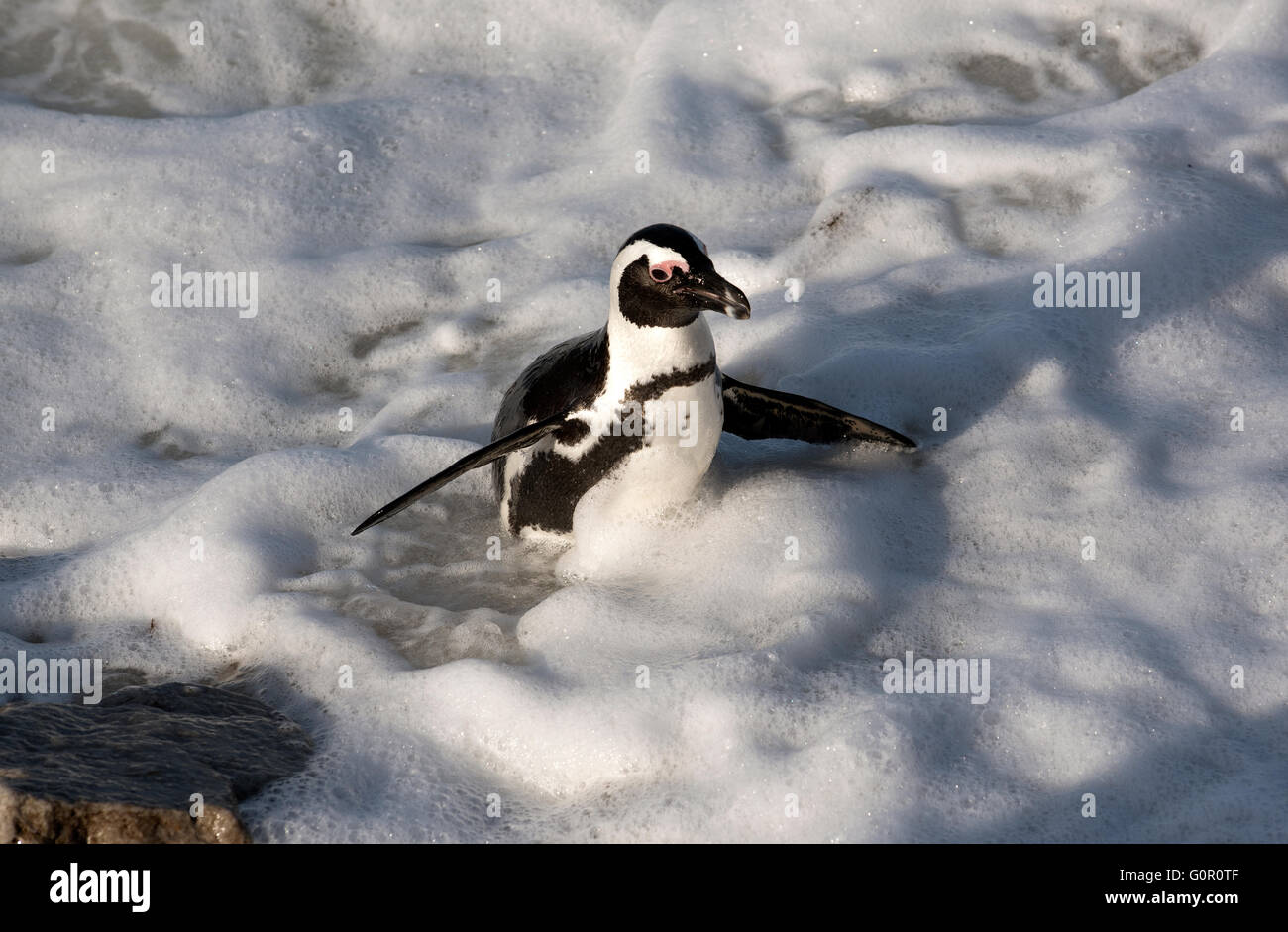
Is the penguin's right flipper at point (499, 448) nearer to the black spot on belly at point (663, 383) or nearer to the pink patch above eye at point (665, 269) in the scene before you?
the black spot on belly at point (663, 383)

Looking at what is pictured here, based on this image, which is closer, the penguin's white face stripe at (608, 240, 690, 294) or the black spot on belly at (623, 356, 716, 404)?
the penguin's white face stripe at (608, 240, 690, 294)

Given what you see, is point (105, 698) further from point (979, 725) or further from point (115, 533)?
point (979, 725)

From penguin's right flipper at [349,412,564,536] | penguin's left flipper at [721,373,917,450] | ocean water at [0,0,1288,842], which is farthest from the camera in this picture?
penguin's left flipper at [721,373,917,450]

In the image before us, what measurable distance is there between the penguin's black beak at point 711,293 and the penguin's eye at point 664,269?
2cm

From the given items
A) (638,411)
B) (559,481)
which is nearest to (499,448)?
(559,481)

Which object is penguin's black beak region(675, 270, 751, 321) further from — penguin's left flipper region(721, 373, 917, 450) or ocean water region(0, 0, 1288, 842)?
ocean water region(0, 0, 1288, 842)

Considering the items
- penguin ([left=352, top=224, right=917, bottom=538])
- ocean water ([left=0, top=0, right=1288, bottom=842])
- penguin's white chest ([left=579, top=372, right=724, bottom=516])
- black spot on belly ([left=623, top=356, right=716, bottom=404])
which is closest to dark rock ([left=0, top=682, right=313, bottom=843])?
ocean water ([left=0, top=0, right=1288, bottom=842])

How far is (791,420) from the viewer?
10.7 feet

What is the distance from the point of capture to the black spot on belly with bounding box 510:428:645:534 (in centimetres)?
302

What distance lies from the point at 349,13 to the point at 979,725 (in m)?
4.20

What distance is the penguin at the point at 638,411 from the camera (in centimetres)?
285

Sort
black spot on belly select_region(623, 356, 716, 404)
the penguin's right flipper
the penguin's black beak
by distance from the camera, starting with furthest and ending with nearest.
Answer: the penguin's right flipper
black spot on belly select_region(623, 356, 716, 404)
the penguin's black beak

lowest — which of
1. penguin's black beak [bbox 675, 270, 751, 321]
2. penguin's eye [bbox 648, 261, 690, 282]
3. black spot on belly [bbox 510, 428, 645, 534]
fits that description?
black spot on belly [bbox 510, 428, 645, 534]

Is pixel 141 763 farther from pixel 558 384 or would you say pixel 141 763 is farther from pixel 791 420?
pixel 791 420
